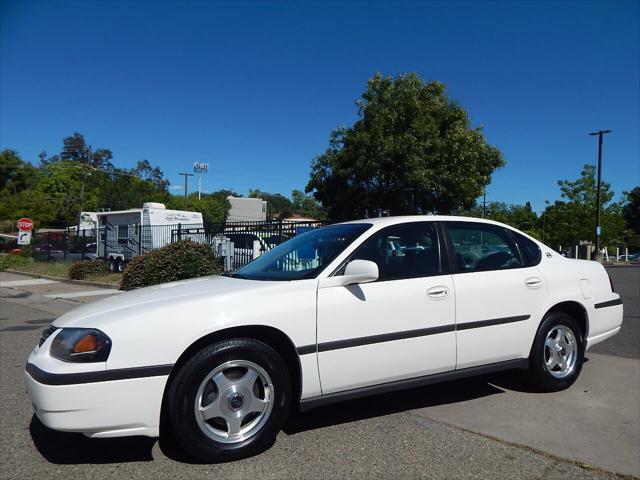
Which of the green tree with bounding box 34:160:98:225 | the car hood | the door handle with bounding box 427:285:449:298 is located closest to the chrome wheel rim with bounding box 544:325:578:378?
the door handle with bounding box 427:285:449:298

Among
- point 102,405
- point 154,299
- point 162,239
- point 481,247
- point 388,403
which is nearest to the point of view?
point 102,405

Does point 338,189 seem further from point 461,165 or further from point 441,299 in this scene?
point 441,299

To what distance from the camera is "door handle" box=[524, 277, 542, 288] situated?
13.9ft

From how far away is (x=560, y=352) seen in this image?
4492mm

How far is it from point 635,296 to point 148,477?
39.4 feet

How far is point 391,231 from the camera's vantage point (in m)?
3.97

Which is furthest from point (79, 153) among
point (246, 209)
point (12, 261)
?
point (12, 261)

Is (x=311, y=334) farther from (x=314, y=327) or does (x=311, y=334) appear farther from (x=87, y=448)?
(x=87, y=448)

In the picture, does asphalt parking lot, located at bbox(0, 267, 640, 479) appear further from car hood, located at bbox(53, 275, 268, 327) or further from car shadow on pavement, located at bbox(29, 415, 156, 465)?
car hood, located at bbox(53, 275, 268, 327)

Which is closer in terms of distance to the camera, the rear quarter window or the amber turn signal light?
the amber turn signal light

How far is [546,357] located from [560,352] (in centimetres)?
17

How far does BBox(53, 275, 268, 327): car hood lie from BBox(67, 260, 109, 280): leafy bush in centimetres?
1494

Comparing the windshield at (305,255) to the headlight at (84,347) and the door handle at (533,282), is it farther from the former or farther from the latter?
the door handle at (533,282)

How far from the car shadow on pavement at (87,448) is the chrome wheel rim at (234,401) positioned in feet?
1.66
